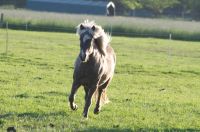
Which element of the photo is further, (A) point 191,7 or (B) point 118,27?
(A) point 191,7

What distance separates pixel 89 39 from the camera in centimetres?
1026

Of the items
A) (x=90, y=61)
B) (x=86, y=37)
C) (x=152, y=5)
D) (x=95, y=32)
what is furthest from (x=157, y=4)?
(x=86, y=37)

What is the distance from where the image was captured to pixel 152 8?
366 ft

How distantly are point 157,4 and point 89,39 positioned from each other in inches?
4013

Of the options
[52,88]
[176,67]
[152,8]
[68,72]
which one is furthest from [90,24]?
[152,8]

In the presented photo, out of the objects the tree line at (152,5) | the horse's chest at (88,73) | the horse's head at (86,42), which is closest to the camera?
the horse's head at (86,42)

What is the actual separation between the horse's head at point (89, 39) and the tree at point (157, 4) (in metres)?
100

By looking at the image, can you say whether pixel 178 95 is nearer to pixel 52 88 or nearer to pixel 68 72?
pixel 52 88

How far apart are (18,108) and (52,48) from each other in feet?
67.9

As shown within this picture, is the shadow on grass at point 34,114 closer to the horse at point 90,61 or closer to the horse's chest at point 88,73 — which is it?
the horse at point 90,61

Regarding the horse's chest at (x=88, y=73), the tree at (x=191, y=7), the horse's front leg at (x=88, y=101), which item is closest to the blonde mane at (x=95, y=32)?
the horse's chest at (x=88, y=73)

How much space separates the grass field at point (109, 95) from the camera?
10.3m

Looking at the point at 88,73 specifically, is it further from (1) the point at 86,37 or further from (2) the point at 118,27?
(2) the point at 118,27

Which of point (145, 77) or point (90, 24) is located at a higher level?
point (90, 24)
